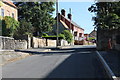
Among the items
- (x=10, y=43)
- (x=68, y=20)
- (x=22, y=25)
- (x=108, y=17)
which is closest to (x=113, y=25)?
(x=108, y=17)

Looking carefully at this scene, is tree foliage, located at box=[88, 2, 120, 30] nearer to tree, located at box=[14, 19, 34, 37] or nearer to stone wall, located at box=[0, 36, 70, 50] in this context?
stone wall, located at box=[0, 36, 70, 50]

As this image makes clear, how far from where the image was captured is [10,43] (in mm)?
27797

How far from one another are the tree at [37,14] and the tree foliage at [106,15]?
22704 millimetres

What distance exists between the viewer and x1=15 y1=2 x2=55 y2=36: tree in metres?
51.0

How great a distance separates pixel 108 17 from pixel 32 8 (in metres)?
29.1

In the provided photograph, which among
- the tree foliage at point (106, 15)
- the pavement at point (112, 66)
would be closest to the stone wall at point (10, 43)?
the tree foliage at point (106, 15)

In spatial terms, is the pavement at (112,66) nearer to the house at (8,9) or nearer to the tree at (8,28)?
the tree at (8,28)

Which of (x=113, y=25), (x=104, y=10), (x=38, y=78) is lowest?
(x=38, y=78)

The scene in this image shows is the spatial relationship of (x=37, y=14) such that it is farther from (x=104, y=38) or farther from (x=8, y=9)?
(x=104, y=38)

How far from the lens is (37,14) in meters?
51.2

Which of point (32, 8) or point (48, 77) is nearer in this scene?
point (48, 77)

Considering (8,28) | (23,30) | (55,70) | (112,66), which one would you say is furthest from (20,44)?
(112,66)

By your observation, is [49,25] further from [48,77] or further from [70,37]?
[48,77]

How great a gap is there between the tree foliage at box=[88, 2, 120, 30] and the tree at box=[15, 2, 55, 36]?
74.5 ft
